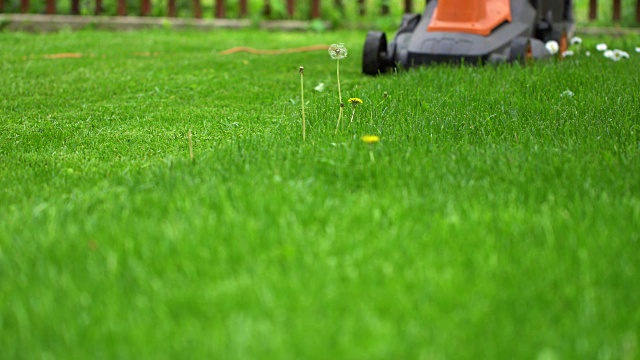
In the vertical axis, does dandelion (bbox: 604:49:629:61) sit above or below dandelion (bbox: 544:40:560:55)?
below

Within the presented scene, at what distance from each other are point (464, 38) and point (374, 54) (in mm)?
602

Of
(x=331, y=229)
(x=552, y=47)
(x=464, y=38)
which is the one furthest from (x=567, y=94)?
(x=331, y=229)

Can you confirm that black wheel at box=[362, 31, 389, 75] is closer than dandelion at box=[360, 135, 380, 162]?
No

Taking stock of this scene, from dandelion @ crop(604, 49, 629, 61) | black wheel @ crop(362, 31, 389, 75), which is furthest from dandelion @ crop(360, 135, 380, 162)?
dandelion @ crop(604, 49, 629, 61)

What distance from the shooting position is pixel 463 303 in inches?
75.2

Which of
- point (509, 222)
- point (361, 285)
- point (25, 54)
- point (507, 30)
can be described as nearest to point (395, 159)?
point (509, 222)

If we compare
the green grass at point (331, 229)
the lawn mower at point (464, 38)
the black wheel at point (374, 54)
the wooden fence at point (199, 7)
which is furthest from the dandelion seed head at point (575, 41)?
the wooden fence at point (199, 7)

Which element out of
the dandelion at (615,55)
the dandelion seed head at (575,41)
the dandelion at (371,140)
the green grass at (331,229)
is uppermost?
the dandelion seed head at (575,41)

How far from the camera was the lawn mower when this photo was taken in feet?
17.4

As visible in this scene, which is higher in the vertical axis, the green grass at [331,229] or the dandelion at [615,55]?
the dandelion at [615,55]

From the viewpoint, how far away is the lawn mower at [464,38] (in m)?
5.31

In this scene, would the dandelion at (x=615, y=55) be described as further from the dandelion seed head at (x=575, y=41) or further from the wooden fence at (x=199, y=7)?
the wooden fence at (x=199, y=7)

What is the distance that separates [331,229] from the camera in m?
2.31

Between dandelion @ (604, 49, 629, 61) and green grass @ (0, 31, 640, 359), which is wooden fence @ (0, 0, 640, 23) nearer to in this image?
dandelion @ (604, 49, 629, 61)
